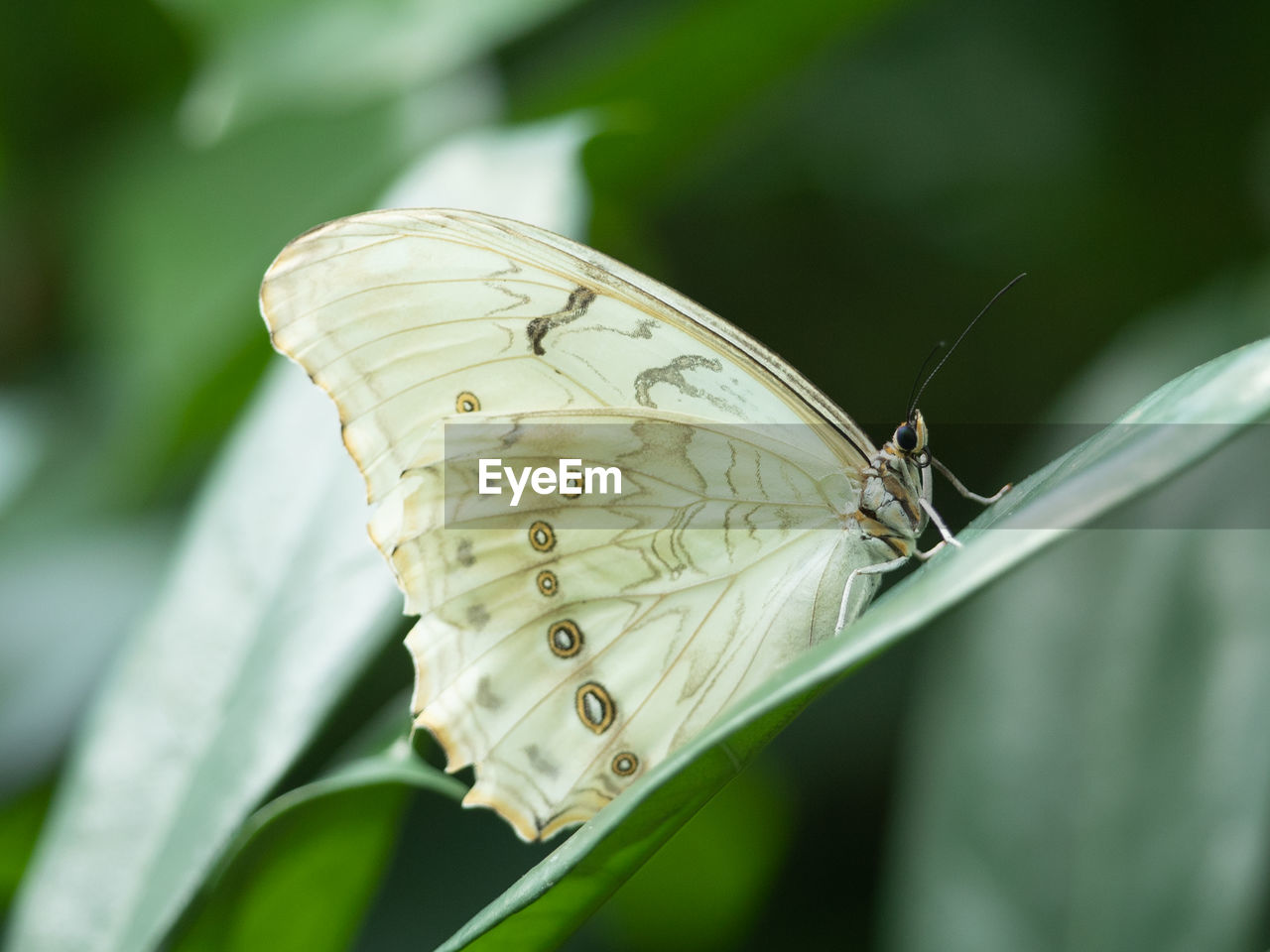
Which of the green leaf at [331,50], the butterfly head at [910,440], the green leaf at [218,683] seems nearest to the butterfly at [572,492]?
the butterfly head at [910,440]

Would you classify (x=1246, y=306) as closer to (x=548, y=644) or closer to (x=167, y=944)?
(x=548, y=644)

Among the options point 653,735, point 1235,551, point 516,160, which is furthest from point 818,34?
point 653,735

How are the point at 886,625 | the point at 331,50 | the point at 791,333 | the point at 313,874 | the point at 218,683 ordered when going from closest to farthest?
1. the point at 886,625
2. the point at 313,874
3. the point at 218,683
4. the point at 331,50
5. the point at 791,333
